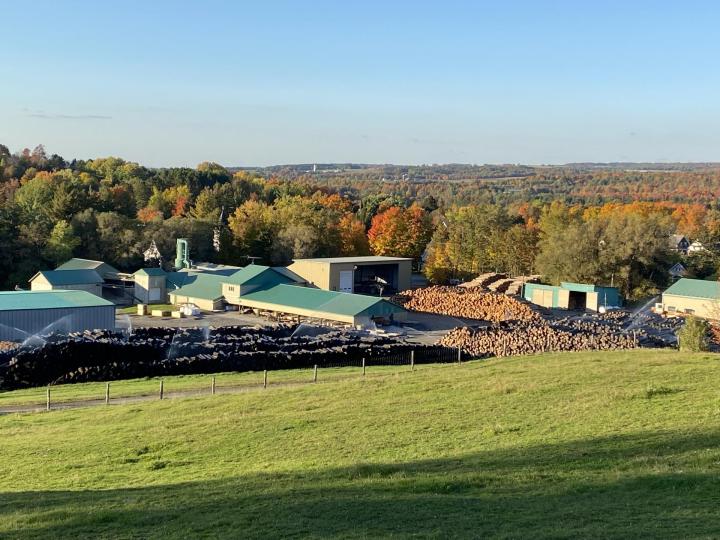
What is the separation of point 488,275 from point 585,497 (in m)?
61.5

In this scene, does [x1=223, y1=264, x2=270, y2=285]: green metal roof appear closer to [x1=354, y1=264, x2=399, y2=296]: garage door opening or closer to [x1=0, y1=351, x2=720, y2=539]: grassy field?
[x1=354, y1=264, x2=399, y2=296]: garage door opening

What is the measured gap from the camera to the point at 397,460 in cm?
1689

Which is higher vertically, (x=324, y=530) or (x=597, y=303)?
(x=324, y=530)

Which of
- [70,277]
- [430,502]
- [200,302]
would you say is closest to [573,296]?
[200,302]

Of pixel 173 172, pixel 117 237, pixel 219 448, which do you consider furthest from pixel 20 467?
pixel 173 172

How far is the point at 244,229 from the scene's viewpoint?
80062 mm

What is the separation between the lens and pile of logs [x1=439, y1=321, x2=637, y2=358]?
132ft

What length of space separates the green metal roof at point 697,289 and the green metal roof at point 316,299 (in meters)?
22.9

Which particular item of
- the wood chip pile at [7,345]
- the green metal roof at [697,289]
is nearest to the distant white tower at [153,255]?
the wood chip pile at [7,345]

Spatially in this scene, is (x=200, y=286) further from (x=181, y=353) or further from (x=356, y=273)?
(x=181, y=353)

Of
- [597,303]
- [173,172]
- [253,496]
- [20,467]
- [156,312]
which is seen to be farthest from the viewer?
[173,172]

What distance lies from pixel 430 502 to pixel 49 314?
3695cm

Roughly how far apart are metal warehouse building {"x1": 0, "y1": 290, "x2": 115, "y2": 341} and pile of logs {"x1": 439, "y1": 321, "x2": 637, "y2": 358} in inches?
782

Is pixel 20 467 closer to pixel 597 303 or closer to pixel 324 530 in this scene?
pixel 324 530
